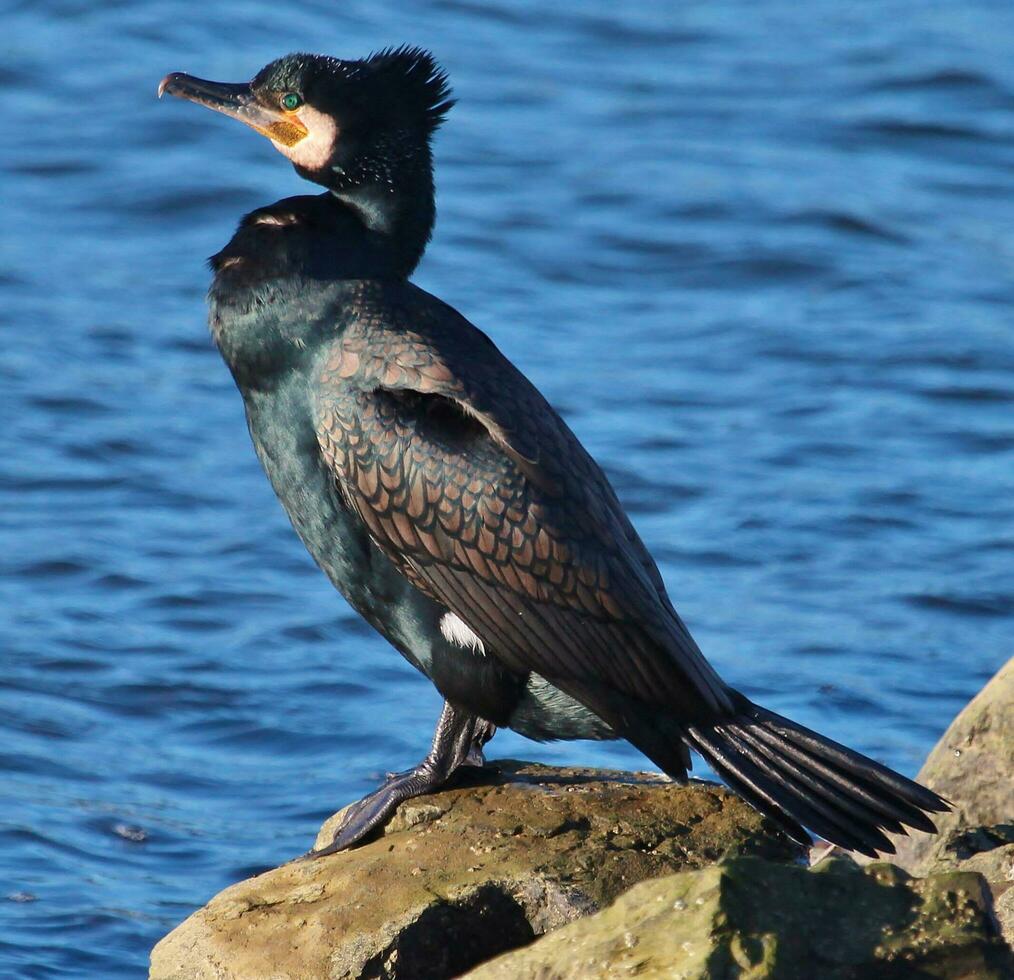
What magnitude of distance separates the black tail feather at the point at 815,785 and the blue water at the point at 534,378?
2277 millimetres

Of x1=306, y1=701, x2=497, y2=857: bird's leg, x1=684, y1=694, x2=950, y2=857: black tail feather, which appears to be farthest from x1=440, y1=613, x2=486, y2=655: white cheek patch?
x1=684, y1=694, x2=950, y2=857: black tail feather

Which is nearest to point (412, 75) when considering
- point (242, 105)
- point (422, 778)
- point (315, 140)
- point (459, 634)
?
point (315, 140)

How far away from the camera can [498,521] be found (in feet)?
18.3

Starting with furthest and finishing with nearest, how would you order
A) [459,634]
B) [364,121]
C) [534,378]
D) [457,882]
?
[534,378] < [364,121] < [459,634] < [457,882]

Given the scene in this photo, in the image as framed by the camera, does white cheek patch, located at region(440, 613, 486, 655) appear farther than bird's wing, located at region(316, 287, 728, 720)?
Yes

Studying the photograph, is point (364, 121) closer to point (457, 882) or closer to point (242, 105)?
point (242, 105)

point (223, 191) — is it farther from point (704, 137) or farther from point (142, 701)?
point (142, 701)

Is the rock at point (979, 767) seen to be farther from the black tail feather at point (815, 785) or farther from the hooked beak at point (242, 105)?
the hooked beak at point (242, 105)

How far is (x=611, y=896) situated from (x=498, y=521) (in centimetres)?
104

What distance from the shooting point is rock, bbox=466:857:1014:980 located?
407 cm

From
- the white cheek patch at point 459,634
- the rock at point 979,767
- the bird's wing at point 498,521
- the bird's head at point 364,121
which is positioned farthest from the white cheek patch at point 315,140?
the rock at point 979,767

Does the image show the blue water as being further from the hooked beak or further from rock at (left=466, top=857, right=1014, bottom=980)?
rock at (left=466, top=857, right=1014, bottom=980)

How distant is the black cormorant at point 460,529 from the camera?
5559mm

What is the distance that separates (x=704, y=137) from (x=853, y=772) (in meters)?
8.78
